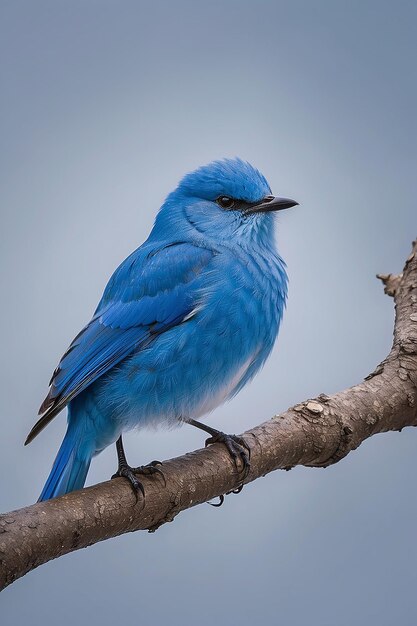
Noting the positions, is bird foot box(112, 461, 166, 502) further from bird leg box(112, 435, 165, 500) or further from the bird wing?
the bird wing

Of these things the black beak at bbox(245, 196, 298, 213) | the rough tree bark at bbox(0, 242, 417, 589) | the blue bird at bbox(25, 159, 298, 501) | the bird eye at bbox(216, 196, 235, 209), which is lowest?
the rough tree bark at bbox(0, 242, 417, 589)

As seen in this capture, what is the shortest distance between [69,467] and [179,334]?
642mm

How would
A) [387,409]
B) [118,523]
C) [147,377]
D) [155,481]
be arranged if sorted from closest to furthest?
1. [118,523]
2. [155,481]
3. [147,377]
4. [387,409]

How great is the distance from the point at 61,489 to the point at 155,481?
380mm

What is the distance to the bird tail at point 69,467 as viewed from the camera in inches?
124

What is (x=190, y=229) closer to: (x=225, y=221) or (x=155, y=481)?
(x=225, y=221)

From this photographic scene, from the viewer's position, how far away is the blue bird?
3252 mm

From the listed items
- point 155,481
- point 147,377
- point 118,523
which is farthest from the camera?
point 147,377

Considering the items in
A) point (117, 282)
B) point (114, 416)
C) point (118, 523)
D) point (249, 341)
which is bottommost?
point (118, 523)

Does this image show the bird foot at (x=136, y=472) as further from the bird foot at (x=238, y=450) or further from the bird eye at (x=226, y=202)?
the bird eye at (x=226, y=202)

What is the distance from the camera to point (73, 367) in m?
3.32

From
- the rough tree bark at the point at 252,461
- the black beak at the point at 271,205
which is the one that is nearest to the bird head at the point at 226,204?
the black beak at the point at 271,205

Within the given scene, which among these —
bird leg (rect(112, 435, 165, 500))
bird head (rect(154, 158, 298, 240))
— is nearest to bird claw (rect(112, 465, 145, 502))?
bird leg (rect(112, 435, 165, 500))

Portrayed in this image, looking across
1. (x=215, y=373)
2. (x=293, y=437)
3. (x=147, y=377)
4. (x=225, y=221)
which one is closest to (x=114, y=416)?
(x=147, y=377)
